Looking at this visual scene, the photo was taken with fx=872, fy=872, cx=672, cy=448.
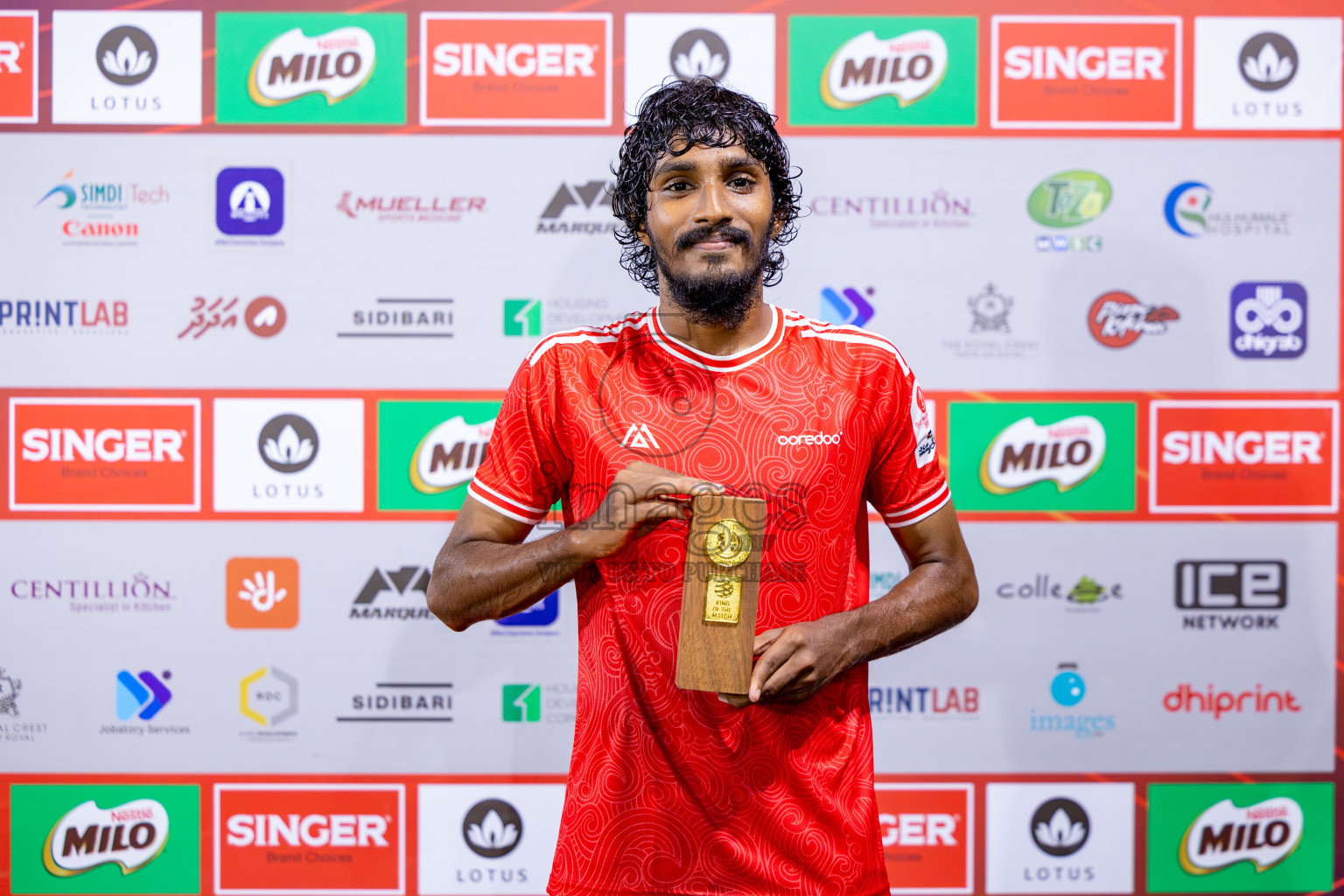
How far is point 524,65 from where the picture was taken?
204 centimetres

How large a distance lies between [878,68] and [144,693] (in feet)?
7.52

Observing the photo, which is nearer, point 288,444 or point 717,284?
point 717,284

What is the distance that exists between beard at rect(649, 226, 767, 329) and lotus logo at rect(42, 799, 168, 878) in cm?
190

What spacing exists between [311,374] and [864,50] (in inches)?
59.5

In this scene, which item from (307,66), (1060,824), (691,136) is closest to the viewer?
(691,136)

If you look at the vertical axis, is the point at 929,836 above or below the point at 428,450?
below

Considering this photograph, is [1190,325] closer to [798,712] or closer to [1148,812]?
[1148,812]

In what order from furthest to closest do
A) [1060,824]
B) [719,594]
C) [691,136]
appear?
[1060,824], [691,136], [719,594]

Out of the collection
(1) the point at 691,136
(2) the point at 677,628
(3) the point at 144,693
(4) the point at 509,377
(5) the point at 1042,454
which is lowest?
(3) the point at 144,693

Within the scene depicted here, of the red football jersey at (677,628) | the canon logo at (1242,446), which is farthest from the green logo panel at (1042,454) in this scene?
the red football jersey at (677,628)

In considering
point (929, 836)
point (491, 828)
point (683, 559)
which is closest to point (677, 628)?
point (683, 559)

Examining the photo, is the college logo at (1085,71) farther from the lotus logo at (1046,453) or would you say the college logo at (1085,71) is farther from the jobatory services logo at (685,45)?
the lotus logo at (1046,453)

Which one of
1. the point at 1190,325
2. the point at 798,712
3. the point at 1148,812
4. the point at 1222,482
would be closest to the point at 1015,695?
the point at 1148,812

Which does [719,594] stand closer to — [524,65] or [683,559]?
[683,559]
